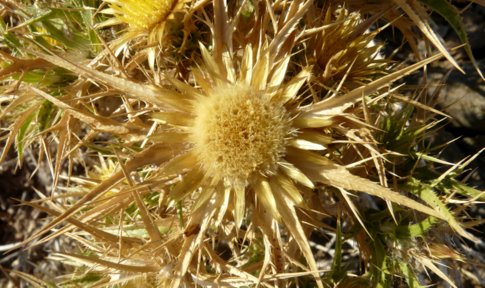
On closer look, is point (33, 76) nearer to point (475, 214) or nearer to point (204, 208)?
point (204, 208)

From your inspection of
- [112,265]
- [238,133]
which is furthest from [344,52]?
[112,265]

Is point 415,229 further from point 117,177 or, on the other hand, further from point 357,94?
point 117,177

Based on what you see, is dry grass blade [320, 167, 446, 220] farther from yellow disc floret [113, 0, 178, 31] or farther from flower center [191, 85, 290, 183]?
yellow disc floret [113, 0, 178, 31]

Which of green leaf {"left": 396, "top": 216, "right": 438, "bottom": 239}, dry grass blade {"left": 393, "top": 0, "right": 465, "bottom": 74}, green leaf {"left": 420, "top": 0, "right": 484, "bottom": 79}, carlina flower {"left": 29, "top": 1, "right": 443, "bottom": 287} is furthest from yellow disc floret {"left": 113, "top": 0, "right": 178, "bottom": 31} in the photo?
green leaf {"left": 396, "top": 216, "right": 438, "bottom": 239}

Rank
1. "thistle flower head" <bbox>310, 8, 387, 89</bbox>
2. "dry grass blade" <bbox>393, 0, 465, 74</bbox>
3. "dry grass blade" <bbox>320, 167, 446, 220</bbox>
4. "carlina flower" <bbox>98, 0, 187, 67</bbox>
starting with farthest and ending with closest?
1. "thistle flower head" <bbox>310, 8, 387, 89</bbox>
2. "carlina flower" <bbox>98, 0, 187, 67</bbox>
3. "dry grass blade" <bbox>393, 0, 465, 74</bbox>
4. "dry grass blade" <bbox>320, 167, 446, 220</bbox>

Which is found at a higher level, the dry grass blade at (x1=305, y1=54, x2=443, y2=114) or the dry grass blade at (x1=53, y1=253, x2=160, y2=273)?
the dry grass blade at (x1=305, y1=54, x2=443, y2=114)

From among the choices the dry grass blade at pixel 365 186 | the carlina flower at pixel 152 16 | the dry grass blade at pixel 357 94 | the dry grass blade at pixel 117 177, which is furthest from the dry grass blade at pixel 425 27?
the dry grass blade at pixel 117 177

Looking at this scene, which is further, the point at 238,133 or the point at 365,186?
the point at 238,133

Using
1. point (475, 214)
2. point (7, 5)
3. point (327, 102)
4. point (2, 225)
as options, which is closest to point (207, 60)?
point (327, 102)

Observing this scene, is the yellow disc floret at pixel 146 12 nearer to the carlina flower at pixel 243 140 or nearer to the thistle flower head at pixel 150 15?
the thistle flower head at pixel 150 15
